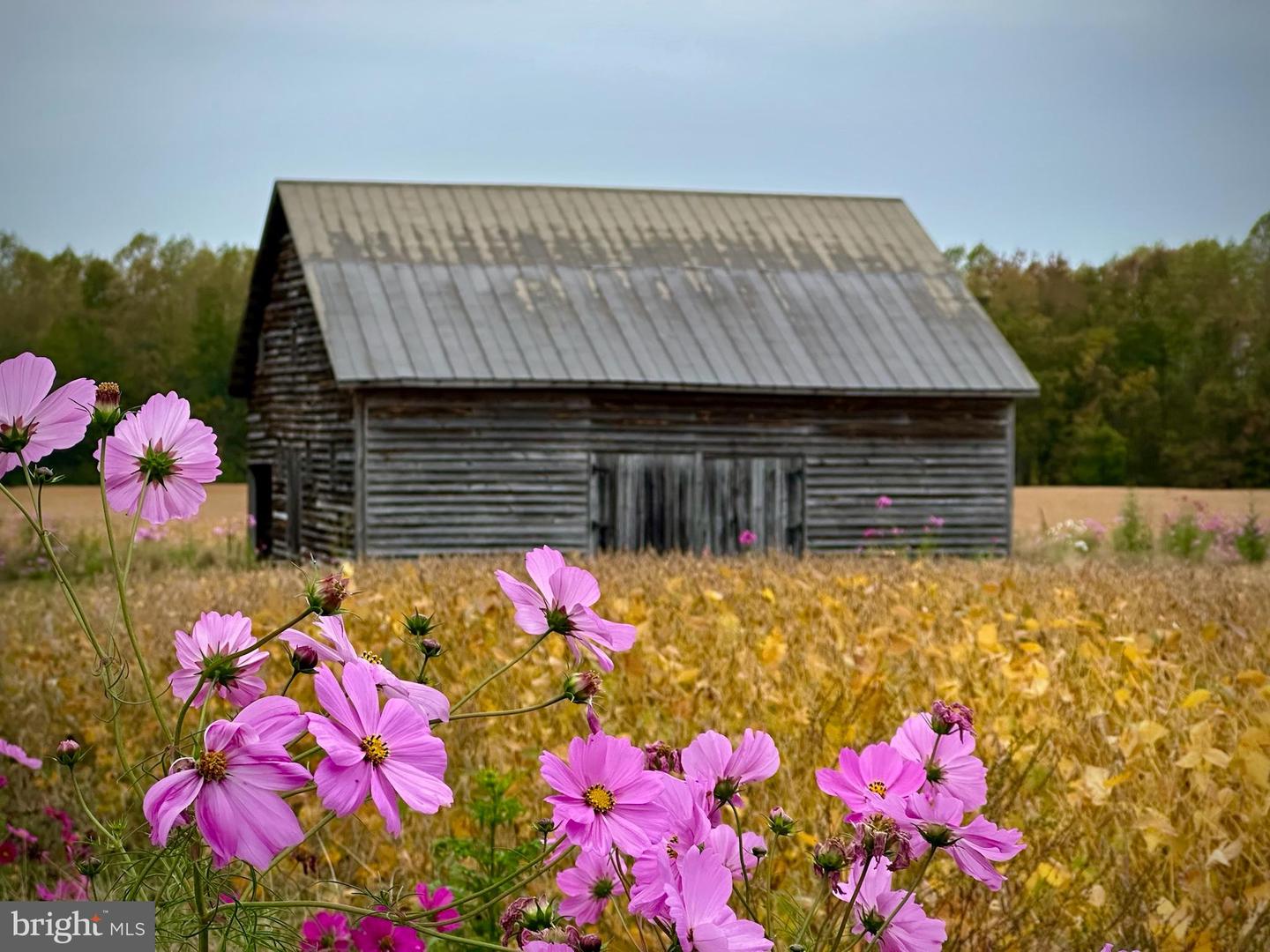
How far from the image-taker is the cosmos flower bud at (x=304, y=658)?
1.55m

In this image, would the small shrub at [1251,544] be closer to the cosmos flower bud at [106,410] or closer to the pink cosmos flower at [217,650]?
the pink cosmos flower at [217,650]

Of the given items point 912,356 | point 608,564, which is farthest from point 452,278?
point 608,564

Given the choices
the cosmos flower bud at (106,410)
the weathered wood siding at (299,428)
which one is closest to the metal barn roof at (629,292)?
the weathered wood siding at (299,428)

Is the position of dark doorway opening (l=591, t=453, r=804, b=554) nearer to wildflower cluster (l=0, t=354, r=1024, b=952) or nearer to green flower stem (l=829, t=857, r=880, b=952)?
wildflower cluster (l=0, t=354, r=1024, b=952)

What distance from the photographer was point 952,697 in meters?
4.34

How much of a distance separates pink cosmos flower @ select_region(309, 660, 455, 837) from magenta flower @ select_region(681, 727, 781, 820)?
1.35 ft

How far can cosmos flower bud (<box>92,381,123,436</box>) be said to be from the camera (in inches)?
64.8

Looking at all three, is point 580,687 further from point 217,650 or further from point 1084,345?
point 1084,345

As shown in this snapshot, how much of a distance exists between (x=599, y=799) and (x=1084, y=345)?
48.8 metres

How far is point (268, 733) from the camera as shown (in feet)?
4.71

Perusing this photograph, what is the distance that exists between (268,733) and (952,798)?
2.67ft

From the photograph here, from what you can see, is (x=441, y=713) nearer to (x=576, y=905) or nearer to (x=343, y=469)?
(x=576, y=905)

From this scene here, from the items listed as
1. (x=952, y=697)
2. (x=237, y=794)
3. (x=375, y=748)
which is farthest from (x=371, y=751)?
(x=952, y=697)

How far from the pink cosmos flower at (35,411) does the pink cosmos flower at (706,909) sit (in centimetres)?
88
